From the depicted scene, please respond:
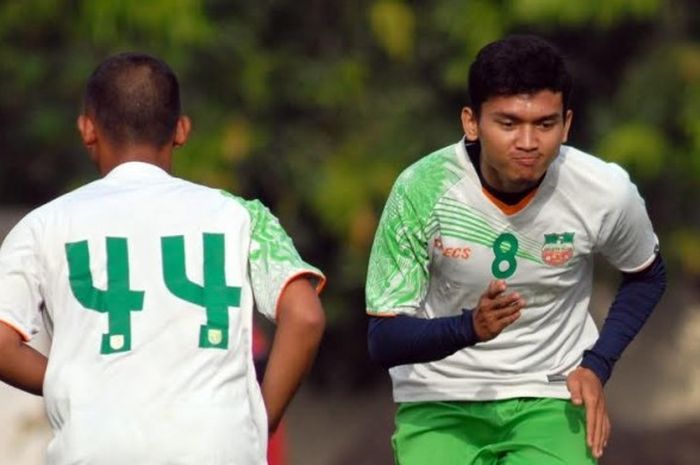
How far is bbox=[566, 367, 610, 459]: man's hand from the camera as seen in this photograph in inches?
273

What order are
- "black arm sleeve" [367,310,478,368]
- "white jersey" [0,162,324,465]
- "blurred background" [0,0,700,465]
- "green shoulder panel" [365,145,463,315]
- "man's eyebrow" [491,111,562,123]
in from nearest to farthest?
1. "white jersey" [0,162,324,465]
2. "black arm sleeve" [367,310,478,368]
3. "man's eyebrow" [491,111,562,123]
4. "green shoulder panel" [365,145,463,315]
5. "blurred background" [0,0,700,465]

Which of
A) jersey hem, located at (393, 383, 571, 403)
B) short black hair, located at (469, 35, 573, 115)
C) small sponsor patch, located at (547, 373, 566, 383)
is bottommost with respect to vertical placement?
jersey hem, located at (393, 383, 571, 403)

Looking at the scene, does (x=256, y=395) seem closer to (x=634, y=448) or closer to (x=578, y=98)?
(x=634, y=448)

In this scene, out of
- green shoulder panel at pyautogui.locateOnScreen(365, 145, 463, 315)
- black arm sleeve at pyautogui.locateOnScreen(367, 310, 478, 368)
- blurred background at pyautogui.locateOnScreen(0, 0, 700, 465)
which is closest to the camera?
black arm sleeve at pyautogui.locateOnScreen(367, 310, 478, 368)

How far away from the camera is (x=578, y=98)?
14.9m

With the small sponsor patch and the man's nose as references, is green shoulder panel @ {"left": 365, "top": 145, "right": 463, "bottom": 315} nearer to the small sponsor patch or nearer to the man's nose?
the man's nose

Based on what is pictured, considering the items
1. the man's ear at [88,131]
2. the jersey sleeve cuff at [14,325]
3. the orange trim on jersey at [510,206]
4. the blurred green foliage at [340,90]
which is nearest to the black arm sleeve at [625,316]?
the orange trim on jersey at [510,206]

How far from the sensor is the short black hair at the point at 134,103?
655 cm

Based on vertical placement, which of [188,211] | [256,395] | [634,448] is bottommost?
[634,448]

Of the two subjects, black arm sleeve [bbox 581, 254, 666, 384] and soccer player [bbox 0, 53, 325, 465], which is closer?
soccer player [bbox 0, 53, 325, 465]

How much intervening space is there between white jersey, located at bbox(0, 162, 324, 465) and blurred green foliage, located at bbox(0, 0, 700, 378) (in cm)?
734

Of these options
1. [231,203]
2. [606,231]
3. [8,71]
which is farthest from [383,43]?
[231,203]

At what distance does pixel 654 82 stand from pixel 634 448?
201 centimetres

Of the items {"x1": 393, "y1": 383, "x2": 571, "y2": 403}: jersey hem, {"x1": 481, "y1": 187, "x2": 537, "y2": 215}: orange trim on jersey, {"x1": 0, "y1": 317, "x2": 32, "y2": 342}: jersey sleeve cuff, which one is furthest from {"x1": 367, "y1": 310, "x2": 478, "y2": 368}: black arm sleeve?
{"x1": 0, "y1": 317, "x2": 32, "y2": 342}: jersey sleeve cuff
